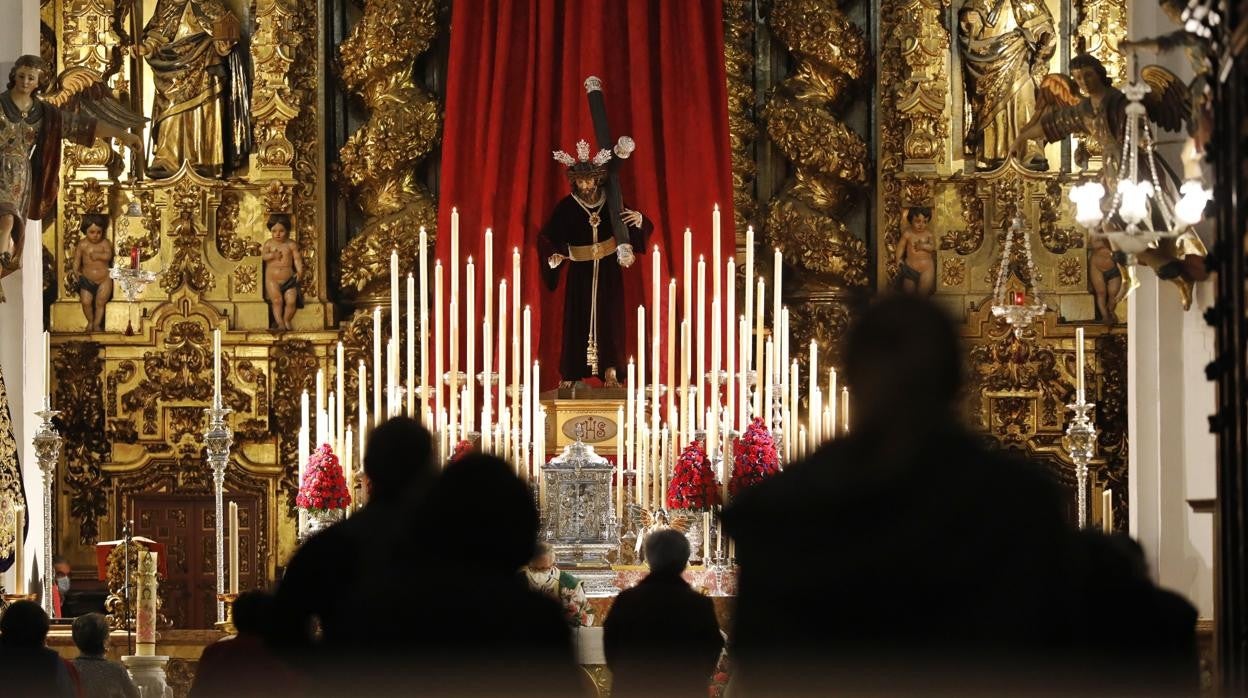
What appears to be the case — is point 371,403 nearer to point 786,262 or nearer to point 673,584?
point 786,262

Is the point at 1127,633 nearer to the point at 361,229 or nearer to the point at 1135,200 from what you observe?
the point at 1135,200

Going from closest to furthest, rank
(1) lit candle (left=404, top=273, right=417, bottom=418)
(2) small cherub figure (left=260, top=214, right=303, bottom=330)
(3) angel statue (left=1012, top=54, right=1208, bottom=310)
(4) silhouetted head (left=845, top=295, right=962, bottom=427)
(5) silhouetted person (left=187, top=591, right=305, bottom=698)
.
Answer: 1. (4) silhouetted head (left=845, top=295, right=962, bottom=427)
2. (5) silhouetted person (left=187, top=591, right=305, bottom=698)
3. (3) angel statue (left=1012, top=54, right=1208, bottom=310)
4. (1) lit candle (left=404, top=273, right=417, bottom=418)
5. (2) small cherub figure (left=260, top=214, right=303, bottom=330)

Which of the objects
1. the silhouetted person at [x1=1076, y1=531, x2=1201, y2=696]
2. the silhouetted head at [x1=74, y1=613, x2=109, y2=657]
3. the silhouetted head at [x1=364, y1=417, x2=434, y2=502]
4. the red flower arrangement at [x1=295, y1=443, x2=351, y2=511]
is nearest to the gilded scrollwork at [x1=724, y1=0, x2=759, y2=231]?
the red flower arrangement at [x1=295, y1=443, x2=351, y2=511]

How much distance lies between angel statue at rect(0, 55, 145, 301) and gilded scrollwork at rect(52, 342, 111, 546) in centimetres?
311

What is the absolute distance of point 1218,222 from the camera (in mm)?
6441

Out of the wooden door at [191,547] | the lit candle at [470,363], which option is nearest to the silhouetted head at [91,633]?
the lit candle at [470,363]

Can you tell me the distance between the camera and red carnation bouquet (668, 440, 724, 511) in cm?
1113

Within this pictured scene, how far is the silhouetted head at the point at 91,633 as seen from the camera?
7418 millimetres

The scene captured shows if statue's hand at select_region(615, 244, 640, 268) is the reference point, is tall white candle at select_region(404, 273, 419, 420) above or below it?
below

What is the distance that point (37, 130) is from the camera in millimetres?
12383

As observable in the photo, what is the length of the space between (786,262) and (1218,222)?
9.83 m

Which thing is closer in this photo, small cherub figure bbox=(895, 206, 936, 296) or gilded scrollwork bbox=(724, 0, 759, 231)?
small cherub figure bbox=(895, 206, 936, 296)

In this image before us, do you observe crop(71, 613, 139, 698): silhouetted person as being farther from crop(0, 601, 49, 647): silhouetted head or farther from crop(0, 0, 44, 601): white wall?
crop(0, 0, 44, 601): white wall

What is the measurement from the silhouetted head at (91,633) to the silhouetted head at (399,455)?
325 cm
